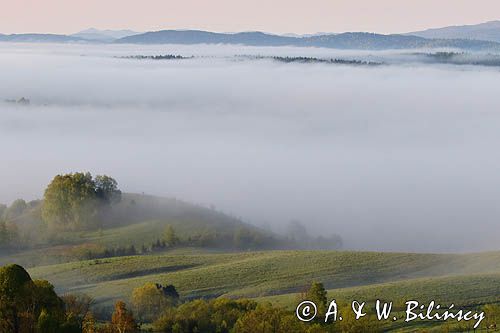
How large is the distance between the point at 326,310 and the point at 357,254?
31.1 metres

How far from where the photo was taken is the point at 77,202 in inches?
4176

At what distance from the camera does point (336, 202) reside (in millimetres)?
170375

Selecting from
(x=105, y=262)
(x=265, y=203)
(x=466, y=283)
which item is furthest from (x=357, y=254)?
(x=265, y=203)

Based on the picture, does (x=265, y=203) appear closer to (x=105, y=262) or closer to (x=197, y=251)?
(x=197, y=251)

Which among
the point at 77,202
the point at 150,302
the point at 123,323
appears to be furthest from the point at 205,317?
the point at 77,202

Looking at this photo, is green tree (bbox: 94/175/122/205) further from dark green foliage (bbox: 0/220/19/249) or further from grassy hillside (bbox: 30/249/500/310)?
grassy hillside (bbox: 30/249/500/310)

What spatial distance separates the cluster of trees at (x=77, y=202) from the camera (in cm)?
10469

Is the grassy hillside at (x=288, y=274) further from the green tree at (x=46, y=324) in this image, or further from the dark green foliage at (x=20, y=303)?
the green tree at (x=46, y=324)

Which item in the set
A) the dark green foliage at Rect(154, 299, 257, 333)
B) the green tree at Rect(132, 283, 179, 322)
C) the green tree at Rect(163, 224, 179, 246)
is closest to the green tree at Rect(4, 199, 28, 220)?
the green tree at Rect(163, 224, 179, 246)

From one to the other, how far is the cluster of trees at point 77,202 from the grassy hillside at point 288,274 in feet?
81.1

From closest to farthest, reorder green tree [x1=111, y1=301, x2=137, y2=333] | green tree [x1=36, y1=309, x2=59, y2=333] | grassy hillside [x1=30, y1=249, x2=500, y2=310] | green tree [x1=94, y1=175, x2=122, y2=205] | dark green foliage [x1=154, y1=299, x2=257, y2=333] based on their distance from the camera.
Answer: green tree [x1=36, y1=309, x2=59, y2=333]
green tree [x1=111, y1=301, x2=137, y2=333]
dark green foliage [x1=154, y1=299, x2=257, y2=333]
grassy hillside [x1=30, y1=249, x2=500, y2=310]
green tree [x1=94, y1=175, x2=122, y2=205]

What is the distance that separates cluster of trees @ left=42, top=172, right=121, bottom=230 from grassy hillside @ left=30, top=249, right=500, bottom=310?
81.1 ft

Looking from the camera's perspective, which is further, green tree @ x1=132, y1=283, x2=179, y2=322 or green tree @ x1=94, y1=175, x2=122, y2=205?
green tree @ x1=94, y1=175, x2=122, y2=205

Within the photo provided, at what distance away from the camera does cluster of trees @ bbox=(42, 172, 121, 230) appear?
104688mm
